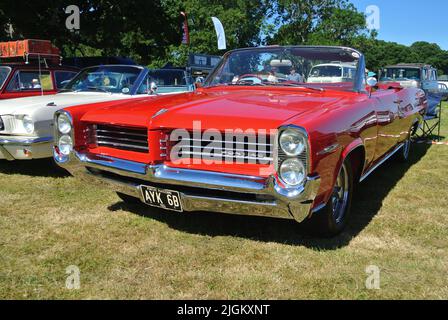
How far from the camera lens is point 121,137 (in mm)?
3410

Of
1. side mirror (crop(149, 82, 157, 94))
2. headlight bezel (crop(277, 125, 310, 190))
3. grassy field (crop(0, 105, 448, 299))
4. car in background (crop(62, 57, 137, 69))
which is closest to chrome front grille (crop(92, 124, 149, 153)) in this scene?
grassy field (crop(0, 105, 448, 299))

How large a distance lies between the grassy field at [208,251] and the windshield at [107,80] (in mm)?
2229

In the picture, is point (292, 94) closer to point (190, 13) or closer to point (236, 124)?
point (236, 124)

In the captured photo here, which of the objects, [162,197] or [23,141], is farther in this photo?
[23,141]

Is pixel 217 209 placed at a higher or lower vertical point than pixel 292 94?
lower

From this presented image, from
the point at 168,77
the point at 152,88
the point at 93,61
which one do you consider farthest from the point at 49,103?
the point at 93,61

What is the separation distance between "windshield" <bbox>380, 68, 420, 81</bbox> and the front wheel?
15.2 m

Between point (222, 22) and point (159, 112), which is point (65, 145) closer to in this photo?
point (159, 112)

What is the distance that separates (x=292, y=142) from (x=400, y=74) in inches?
655

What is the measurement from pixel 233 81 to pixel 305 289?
7.93 feet

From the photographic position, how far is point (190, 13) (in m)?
30.5

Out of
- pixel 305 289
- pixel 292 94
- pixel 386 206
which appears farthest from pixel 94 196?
pixel 386 206

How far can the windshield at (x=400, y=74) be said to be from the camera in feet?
55.7
